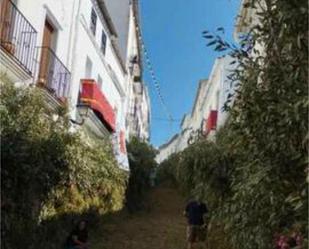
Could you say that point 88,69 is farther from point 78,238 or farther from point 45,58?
point 78,238

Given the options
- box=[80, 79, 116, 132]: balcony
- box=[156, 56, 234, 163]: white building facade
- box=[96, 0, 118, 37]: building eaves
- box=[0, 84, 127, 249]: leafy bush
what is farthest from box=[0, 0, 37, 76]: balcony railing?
box=[96, 0, 118, 37]: building eaves

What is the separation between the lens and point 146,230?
64.8ft

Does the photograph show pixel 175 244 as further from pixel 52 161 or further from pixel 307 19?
pixel 307 19

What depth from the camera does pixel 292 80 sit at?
562 centimetres

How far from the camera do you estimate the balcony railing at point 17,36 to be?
36.6ft

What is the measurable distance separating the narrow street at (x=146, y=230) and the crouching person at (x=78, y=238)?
2.61 metres

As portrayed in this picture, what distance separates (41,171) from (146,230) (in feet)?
32.6

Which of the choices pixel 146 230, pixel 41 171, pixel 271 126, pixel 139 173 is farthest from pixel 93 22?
pixel 271 126

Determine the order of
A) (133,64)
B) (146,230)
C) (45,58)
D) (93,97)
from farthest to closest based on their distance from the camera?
(133,64), (146,230), (93,97), (45,58)

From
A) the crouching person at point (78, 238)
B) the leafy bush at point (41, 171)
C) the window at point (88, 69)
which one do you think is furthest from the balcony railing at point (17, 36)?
the window at point (88, 69)

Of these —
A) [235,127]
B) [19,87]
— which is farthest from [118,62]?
[235,127]

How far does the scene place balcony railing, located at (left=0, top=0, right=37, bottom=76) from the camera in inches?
439

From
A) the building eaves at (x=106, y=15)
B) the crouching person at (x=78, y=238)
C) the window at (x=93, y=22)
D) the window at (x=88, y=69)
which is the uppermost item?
the building eaves at (x=106, y=15)

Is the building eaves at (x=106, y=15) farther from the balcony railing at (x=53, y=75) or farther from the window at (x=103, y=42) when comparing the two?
the balcony railing at (x=53, y=75)
